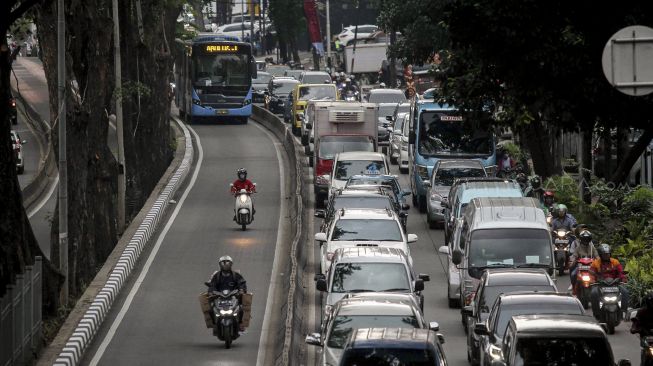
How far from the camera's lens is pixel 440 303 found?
97.9 ft

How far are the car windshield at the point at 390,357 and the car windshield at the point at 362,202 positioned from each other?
17.4m

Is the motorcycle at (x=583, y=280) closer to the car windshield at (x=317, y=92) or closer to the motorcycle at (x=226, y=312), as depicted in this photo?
the motorcycle at (x=226, y=312)

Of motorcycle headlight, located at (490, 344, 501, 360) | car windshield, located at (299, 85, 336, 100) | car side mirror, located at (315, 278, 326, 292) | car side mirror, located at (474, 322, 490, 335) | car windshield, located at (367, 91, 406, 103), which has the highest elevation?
car windshield, located at (299, 85, 336, 100)

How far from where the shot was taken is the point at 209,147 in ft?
209

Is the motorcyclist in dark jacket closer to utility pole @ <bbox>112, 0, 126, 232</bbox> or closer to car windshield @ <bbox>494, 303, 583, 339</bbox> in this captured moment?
car windshield @ <bbox>494, 303, 583, 339</bbox>

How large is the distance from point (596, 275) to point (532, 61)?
210 inches

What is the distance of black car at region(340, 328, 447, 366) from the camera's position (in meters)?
16.7

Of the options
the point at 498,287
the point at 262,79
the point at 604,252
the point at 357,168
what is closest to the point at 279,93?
the point at 262,79

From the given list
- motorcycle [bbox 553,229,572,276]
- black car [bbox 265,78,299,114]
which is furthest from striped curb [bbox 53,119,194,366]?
A: black car [bbox 265,78,299,114]

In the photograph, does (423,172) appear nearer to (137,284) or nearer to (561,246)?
(561,246)

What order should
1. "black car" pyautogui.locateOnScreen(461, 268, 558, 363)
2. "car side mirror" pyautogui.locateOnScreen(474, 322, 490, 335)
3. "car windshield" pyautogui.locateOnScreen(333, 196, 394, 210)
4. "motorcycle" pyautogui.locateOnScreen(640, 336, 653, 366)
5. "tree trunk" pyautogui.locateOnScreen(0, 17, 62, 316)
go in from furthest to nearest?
A: 1. "car windshield" pyautogui.locateOnScreen(333, 196, 394, 210)
2. "tree trunk" pyautogui.locateOnScreen(0, 17, 62, 316)
3. "black car" pyautogui.locateOnScreen(461, 268, 558, 363)
4. "car side mirror" pyautogui.locateOnScreen(474, 322, 490, 335)
5. "motorcycle" pyautogui.locateOnScreen(640, 336, 653, 366)

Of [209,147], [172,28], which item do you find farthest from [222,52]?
[172,28]

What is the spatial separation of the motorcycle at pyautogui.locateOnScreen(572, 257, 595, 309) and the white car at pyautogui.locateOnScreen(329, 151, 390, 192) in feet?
47.2

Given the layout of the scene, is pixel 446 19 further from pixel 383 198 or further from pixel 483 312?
pixel 383 198
